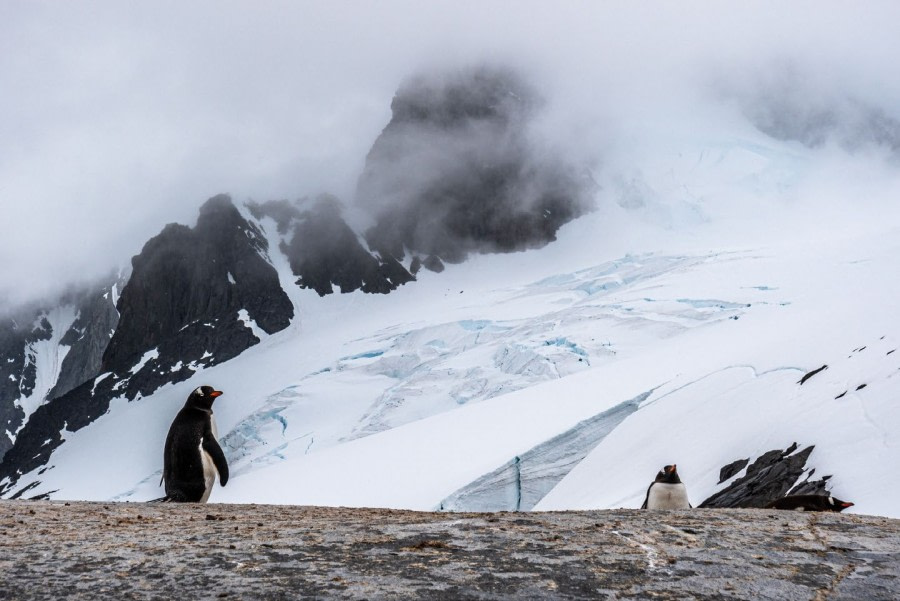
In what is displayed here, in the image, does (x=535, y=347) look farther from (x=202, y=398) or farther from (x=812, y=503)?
(x=812, y=503)

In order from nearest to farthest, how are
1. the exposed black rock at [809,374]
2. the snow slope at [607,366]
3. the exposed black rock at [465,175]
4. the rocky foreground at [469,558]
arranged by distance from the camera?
the rocky foreground at [469,558] → the snow slope at [607,366] → the exposed black rock at [809,374] → the exposed black rock at [465,175]

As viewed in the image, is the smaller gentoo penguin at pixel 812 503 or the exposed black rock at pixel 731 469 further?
the exposed black rock at pixel 731 469

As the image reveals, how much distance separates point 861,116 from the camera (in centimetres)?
10262

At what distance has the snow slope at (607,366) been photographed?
14.4 m

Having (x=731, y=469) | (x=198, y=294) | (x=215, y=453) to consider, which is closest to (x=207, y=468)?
(x=215, y=453)

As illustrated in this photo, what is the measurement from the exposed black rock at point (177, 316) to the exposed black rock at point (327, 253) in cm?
450

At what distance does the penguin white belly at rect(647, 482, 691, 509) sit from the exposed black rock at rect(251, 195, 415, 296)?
9336cm

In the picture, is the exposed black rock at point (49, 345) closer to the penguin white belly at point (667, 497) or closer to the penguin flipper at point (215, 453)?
the penguin flipper at point (215, 453)

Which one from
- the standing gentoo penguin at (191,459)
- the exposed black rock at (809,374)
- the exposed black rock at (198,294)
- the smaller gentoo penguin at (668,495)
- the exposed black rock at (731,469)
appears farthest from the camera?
the exposed black rock at (198,294)

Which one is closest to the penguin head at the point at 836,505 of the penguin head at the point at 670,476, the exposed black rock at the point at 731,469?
the penguin head at the point at 670,476

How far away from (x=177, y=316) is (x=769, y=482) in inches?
4568

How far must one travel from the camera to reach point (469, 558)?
367 cm

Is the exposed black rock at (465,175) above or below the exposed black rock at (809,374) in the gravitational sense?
above

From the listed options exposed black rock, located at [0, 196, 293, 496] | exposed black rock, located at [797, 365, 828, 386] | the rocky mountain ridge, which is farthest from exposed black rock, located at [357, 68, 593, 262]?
exposed black rock, located at [797, 365, 828, 386]
